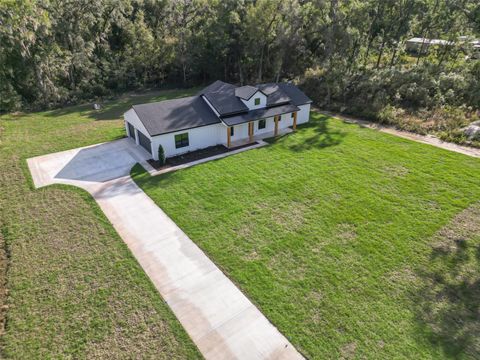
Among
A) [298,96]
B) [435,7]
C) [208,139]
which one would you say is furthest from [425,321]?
[435,7]

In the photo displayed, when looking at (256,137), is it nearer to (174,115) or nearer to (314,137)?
(314,137)

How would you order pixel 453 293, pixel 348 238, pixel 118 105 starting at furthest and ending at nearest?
1. pixel 118 105
2. pixel 348 238
3. pixel 453 293

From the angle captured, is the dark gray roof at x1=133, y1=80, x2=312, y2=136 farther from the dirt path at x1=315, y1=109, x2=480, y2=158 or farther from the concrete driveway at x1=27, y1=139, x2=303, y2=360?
the dirt path at x1=315, y1=109, x2=480, y2=158

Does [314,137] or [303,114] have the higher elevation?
[303,114]

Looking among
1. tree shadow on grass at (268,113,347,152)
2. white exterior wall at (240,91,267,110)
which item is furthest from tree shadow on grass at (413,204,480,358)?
white exterior wall at (240,91,267,110)

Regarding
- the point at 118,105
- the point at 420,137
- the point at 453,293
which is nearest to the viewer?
the point at 453,293

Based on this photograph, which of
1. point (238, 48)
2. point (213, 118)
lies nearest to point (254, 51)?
point (238, 48)

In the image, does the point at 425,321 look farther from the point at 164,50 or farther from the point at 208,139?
the point at 164,50
